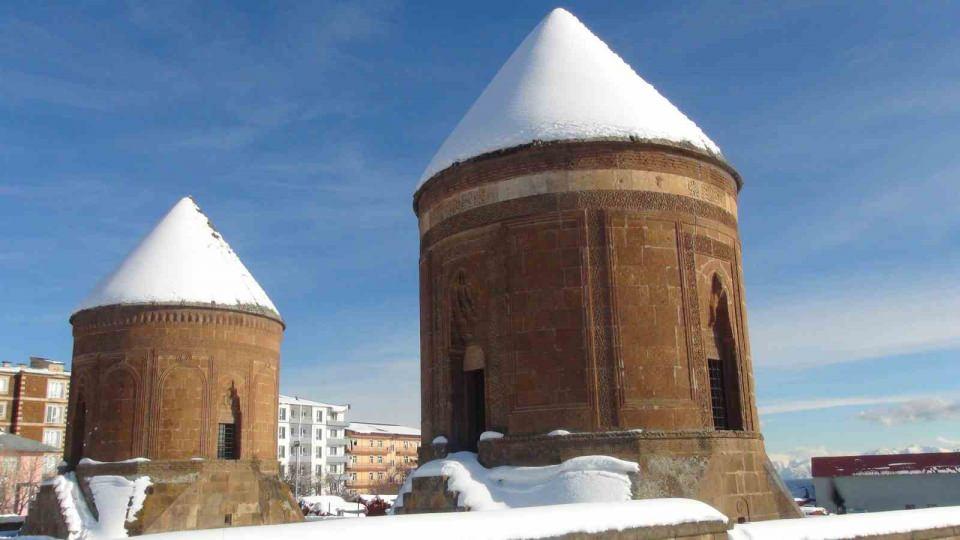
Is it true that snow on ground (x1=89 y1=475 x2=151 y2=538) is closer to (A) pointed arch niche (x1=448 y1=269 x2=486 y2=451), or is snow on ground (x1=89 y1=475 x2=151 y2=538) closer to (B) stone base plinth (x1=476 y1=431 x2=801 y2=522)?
(A) pointed arch niche (x1=448 y1=269 x2=486 y2=451)

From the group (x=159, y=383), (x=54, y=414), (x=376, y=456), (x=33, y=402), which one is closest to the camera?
(x=159, y=383)

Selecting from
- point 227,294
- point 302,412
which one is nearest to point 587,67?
point 227,294

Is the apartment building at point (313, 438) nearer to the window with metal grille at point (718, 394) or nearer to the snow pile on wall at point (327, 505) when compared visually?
the snow pile on wall at point (327, 505)

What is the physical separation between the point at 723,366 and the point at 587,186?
12.6 feet

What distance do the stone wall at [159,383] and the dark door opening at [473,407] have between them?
11.3 meters

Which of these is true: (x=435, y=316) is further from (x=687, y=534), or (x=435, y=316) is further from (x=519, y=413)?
(x=687, y=534)

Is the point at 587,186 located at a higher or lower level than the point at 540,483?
higher

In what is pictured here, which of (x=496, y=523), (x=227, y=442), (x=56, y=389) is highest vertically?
(x=56, y=389)

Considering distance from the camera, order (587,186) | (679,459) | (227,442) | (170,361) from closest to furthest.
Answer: (679,459), (587,186), (170,361), (227,442)

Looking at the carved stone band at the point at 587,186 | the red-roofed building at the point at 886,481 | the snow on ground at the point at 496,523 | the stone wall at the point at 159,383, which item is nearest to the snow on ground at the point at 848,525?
the snow on ground at the point at 496,523

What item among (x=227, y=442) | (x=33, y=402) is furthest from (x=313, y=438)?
(x=227, y=442)

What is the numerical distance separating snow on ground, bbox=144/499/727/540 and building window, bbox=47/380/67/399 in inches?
2422

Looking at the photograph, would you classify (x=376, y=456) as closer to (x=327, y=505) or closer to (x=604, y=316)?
(x=327, y=505)

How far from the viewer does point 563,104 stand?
14.4 m
